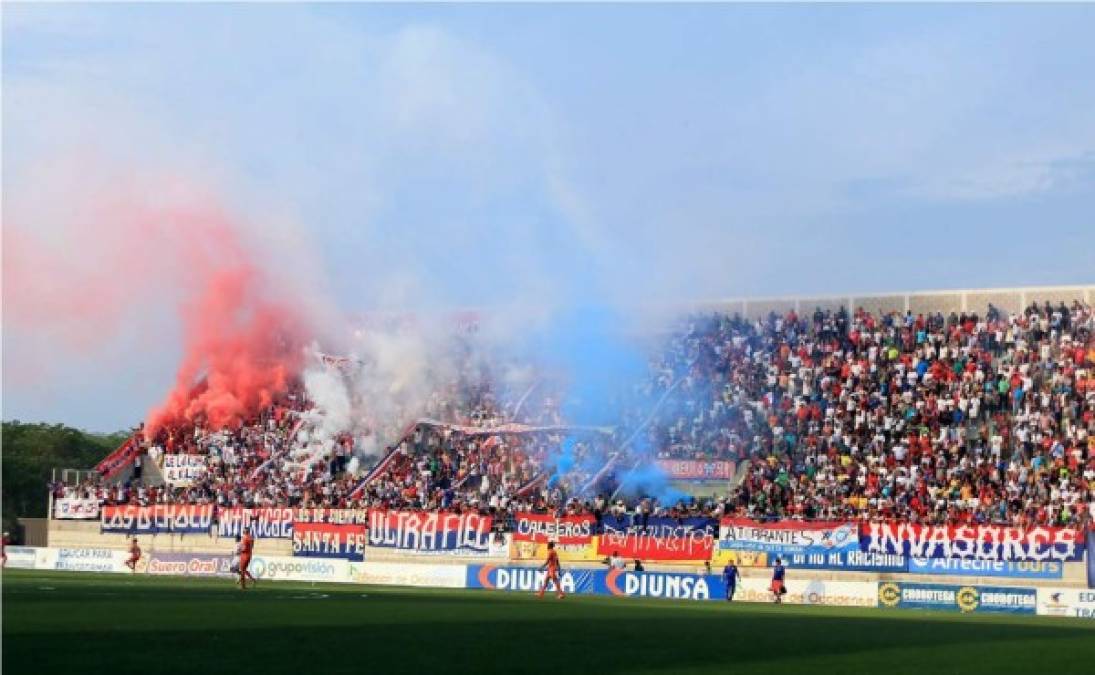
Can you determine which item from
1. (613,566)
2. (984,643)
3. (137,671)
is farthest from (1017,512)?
(137,671)

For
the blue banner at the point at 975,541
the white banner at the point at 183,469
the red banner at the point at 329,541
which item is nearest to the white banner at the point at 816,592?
the blue banner at the point at 975,541

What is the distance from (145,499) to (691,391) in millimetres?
25816

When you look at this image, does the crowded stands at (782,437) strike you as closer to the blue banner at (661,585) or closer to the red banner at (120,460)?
the red banner at (120,460)

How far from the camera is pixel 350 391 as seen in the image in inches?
3039

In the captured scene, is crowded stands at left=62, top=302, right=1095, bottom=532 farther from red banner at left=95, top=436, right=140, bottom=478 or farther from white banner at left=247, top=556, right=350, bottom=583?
white banner at left=247, top=556, right=350, bottom=583

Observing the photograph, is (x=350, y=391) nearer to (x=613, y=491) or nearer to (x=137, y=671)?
(x=613, y=491)

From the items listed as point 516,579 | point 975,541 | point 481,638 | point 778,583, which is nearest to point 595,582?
point 516,579

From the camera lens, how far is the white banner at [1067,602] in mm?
47656

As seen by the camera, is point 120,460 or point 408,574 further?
point 120,460

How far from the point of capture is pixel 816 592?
53562mm

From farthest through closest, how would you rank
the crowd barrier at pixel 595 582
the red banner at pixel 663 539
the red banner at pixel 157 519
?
the red banner at pixel 157 519
the red banner at pixel 663 539
the crowd barrier at pixel 595 582

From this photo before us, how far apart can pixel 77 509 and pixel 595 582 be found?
29622 mm

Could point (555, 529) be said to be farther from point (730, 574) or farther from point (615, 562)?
point (730, 574)

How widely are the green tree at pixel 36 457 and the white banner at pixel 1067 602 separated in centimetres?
6688
